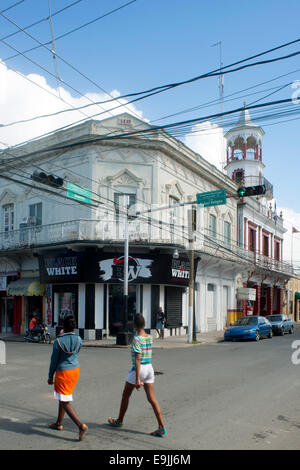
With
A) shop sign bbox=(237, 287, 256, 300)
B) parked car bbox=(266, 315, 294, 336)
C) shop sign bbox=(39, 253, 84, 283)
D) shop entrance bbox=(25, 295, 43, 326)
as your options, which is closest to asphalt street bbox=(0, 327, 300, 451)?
shop sign bbox=(39, 253, 84, 283)

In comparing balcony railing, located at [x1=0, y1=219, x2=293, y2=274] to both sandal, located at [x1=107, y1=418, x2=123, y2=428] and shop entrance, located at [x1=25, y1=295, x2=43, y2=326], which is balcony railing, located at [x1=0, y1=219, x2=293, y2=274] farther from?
sandal, located at [x1=107, y1=418, x2=123, y2=428]

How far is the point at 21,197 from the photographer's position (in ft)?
88.8

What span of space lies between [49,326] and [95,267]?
15.6ft

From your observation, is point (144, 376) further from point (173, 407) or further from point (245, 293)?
point (245, 293)

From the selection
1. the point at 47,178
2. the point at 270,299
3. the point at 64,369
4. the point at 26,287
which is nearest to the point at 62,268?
the point at 26,287

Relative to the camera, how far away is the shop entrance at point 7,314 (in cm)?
2762

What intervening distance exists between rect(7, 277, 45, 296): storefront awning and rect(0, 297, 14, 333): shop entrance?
2.00 m

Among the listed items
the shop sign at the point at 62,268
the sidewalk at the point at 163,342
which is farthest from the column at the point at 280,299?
the shop sign at the point at 62,268

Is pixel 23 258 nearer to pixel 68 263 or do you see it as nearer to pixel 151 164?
pixel 68 263

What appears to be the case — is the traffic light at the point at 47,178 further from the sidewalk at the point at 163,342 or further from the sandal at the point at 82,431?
the sandal at the point at 82,431

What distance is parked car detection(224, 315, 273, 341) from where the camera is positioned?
2239 cm

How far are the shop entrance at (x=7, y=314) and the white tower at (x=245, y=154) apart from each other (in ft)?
68.7

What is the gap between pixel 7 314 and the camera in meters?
28.0
